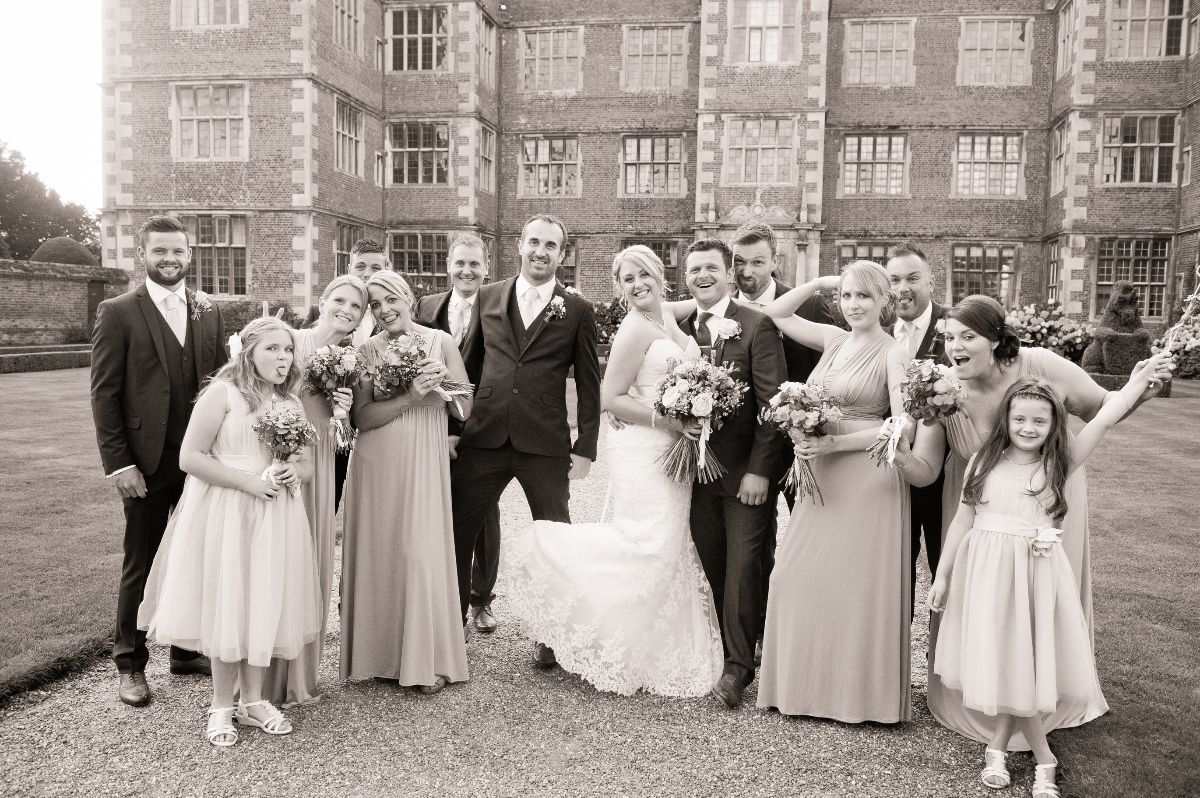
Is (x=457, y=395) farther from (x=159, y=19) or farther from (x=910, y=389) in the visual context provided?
(x=159, y=19)

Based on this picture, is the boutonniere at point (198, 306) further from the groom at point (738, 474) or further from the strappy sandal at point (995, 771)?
the strappy sandal at point (995, 771)

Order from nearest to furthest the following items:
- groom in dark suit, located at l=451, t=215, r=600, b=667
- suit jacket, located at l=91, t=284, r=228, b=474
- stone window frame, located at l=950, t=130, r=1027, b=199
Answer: suit jacket, located at l=91, t=284, r=228, b=474
groom in dark suit, located at l=451, t=215, r=600, b=667
stone window frame, located at l=950, t=130, r=1027, b=199

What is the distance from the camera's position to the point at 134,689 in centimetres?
410

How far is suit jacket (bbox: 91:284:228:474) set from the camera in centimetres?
416

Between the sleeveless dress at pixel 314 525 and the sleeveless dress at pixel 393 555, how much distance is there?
9cm

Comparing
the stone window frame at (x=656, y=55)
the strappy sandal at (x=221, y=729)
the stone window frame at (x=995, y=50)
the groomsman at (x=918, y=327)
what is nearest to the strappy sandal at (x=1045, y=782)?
the groomsman at (x=918, y=327)

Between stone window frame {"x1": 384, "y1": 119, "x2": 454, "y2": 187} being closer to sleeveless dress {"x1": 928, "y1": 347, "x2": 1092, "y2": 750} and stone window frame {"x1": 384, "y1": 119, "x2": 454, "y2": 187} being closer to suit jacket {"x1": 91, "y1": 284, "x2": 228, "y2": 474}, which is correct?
suit jacket {"x1": 91, "y1": 284, "x2": 228, "y2": 474}

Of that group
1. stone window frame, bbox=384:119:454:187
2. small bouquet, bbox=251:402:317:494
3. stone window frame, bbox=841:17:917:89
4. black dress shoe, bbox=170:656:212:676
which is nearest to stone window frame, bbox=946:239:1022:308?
stone window frame, bbox=841:17:917:89

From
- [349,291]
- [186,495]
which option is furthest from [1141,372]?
[186,495]

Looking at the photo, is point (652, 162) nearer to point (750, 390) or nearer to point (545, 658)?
point (750, 390)

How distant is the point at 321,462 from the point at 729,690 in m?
2.07

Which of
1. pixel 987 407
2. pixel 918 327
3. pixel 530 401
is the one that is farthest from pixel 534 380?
pixel 987 407

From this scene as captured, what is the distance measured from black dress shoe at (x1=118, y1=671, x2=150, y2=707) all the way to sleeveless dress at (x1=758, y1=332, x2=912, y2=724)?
8.94 ft

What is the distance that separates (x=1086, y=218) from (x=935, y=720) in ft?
71.2
